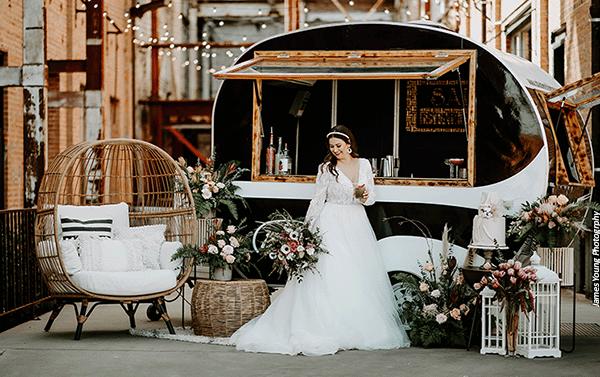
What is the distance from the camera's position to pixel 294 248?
18.6ft

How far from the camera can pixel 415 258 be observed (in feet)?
20.3

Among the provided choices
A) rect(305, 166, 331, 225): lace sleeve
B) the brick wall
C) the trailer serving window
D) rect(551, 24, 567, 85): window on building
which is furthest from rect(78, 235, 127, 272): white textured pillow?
rect(551, 24, 567, 85): window on building

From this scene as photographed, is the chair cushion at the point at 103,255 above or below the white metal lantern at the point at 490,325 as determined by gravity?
above

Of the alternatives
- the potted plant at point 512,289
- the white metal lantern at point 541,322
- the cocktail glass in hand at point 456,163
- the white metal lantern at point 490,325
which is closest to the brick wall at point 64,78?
the cocktail glass in hand at point 456,163

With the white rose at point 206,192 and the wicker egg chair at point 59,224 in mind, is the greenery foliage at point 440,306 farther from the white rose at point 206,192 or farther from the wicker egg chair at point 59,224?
the wicker egg chair at point 59,224

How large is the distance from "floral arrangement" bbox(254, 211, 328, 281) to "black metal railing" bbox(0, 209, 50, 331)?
2.26 m

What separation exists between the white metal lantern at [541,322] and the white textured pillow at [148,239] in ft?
10.00

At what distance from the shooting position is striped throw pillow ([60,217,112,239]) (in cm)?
632

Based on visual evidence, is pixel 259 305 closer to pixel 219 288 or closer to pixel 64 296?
pixel 219 288

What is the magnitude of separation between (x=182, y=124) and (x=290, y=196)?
6587mm

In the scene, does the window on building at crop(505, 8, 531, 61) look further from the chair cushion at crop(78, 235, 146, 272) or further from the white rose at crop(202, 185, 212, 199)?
the chair cushion at crop(78, 235, 146, 272)

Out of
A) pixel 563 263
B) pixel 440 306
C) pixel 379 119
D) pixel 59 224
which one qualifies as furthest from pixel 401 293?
pixel 59 224

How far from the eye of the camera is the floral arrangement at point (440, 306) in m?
5.62

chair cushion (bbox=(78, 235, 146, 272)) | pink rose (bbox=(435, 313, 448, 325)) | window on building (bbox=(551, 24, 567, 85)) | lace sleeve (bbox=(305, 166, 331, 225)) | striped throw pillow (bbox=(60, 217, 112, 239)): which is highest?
window on building (bbox=(551, 24, 567, 85))
